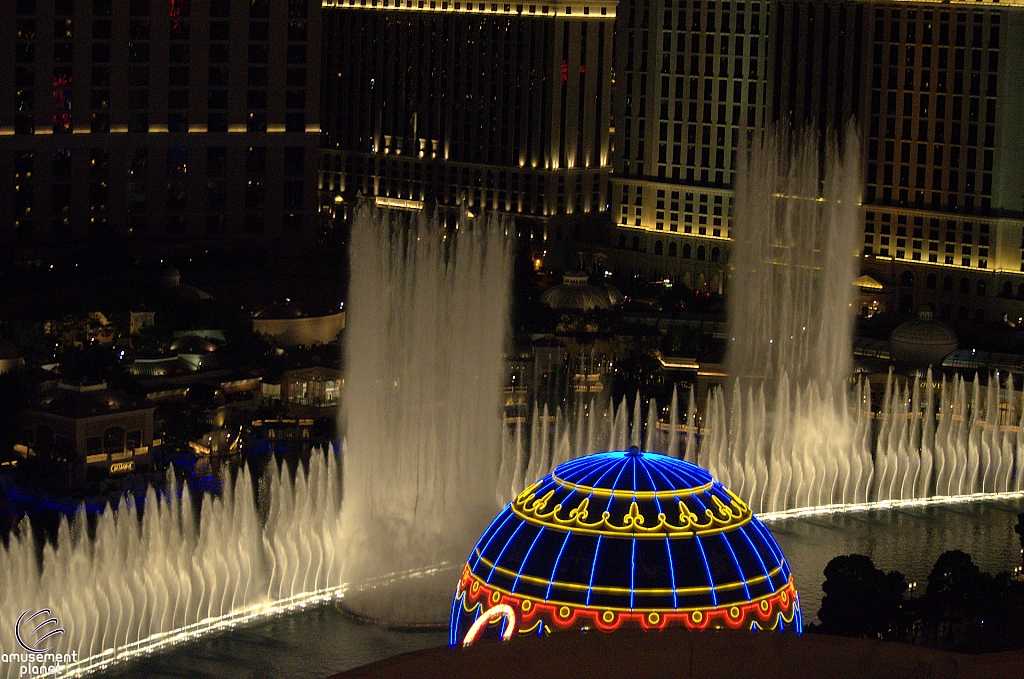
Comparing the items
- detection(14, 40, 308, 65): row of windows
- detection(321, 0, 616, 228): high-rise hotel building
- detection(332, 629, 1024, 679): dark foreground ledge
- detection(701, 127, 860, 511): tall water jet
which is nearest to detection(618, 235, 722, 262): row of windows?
detection(701, 127, 860, 511): tall water jet

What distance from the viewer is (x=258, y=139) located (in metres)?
69.2

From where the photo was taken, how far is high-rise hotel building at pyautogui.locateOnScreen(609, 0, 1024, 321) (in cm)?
6159

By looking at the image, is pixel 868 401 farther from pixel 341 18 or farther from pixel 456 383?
pixel 341 18

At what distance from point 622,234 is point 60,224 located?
69.2ft

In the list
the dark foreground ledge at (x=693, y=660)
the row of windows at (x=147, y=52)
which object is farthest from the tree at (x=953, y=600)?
the row of windows at (x=147, y=52)

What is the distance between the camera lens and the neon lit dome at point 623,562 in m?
16.6

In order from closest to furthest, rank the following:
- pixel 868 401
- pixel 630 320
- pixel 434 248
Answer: pixel 434 248, pixel 868 401, pixel 630 320

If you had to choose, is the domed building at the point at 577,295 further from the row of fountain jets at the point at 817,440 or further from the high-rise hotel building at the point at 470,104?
the high-rise hotel building at the point at 470,104

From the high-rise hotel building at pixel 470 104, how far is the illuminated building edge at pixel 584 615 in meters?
57.4

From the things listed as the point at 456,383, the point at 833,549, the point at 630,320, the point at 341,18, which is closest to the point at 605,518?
the point at 833,549

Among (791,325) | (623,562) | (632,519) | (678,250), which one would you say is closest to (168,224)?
(678,250)

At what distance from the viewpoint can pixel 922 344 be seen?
51.1m

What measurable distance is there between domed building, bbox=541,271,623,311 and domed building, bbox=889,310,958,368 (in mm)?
10850

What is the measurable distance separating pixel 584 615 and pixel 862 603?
438 inches
